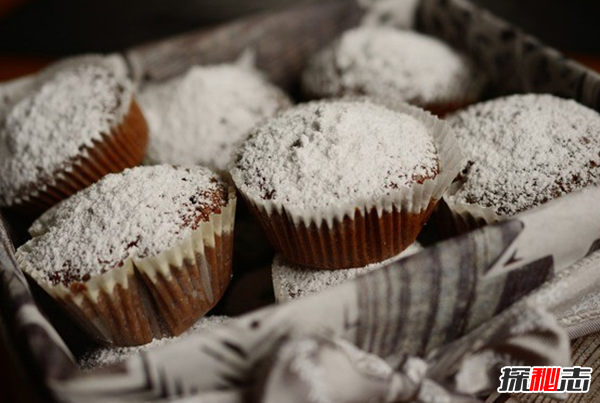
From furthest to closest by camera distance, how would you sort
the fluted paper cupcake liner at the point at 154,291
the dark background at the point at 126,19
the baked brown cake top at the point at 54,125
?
the dark background at the point at 126,19
the baked brown cake top at the point at 54,125
the fluted paper cupcake liner at the point at 154,291

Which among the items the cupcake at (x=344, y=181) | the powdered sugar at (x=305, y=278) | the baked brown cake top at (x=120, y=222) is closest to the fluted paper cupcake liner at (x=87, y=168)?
the baked brown cake top at (x=120, y=222)

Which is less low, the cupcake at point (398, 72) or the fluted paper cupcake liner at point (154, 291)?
the cupcake at point (398, 72)

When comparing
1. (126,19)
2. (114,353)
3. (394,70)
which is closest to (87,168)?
(114,353)

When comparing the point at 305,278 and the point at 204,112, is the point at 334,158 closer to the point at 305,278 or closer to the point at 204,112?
the point at 305,278

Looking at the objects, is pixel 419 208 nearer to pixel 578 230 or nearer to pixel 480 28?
pixel 578 230

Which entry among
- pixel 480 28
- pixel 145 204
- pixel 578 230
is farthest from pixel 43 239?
pixel 480 28

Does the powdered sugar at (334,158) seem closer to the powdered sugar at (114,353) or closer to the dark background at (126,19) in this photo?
the powdered sugar at (114,353)
